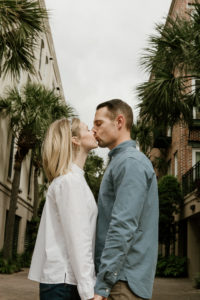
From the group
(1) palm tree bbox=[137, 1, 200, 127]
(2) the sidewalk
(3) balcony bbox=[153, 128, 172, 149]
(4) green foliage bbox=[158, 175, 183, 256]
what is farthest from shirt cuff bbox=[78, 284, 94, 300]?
(3) balcony bbox=[153, 128, 172, 149]

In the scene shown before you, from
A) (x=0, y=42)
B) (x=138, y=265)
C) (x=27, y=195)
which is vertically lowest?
(x=138, y=265)

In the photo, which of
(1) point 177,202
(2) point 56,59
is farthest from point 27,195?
(2) point 56,59

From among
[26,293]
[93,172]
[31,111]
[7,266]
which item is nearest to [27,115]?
[31,111]

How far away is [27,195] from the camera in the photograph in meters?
24.1

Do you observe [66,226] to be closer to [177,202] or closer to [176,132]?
[177,202]

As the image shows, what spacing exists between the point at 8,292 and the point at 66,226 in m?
8.97

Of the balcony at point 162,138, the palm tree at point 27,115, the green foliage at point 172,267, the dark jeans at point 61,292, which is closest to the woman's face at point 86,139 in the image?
the dark jeans at point 61,292

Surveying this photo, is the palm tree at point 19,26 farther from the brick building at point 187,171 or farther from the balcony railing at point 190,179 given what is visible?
the balcony railing at point 190,179

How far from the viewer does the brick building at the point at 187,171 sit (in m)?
17.5

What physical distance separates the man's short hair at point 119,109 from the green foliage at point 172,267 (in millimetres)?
16027

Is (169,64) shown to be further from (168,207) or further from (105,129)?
(105,129)

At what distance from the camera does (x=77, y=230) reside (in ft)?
7.26

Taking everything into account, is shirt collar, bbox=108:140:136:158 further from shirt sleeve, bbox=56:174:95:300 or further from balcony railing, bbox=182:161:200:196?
balcony railing, bbox=182:161:200:196

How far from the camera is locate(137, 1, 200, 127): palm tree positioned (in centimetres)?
1175
